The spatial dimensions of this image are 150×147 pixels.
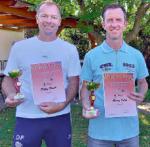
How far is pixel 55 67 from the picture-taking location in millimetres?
3619

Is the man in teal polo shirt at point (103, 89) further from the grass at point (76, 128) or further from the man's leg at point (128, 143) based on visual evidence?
the grass at point (76, 128)

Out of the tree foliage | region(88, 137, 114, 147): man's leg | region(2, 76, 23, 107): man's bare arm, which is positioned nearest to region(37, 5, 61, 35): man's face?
region(2, 76, 23, 107): man's bare arm

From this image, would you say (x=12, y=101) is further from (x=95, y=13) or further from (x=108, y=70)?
(x=95, y=13)

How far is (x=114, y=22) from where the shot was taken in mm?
3377

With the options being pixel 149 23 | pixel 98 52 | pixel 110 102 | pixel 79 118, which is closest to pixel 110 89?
pixel 110 102

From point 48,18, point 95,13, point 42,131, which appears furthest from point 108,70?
point 95,13

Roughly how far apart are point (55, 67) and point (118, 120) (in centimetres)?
68

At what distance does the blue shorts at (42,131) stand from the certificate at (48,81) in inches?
7.0

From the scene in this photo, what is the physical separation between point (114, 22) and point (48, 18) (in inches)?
21.4

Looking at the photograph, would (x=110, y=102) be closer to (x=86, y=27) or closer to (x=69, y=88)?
(x=69, y=88)

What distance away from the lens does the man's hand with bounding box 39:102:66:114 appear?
3.52 m

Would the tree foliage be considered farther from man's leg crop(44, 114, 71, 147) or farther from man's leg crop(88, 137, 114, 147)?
man's leg crop(88, 137, 114, 147)

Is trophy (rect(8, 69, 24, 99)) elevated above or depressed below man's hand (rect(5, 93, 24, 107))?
above

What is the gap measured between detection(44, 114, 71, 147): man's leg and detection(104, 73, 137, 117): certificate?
1.30ft
